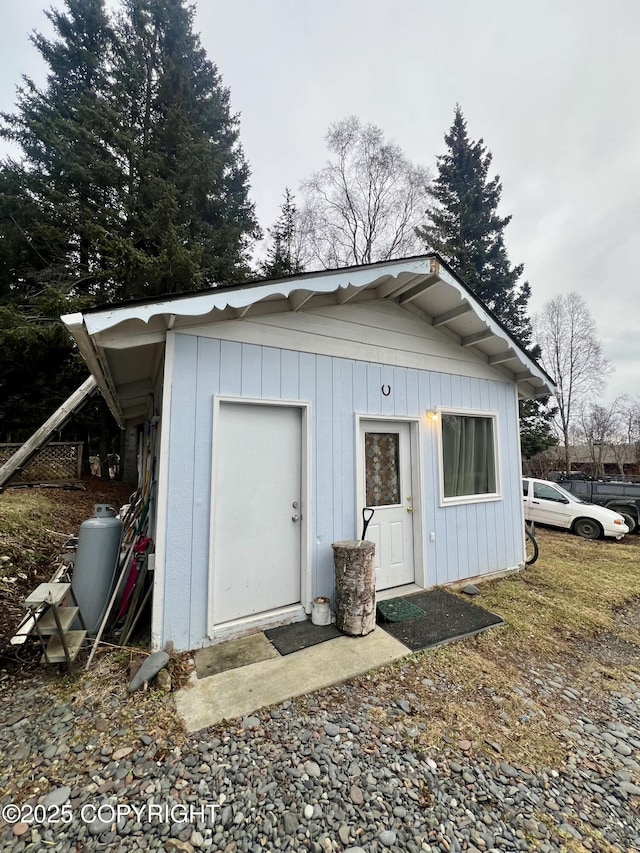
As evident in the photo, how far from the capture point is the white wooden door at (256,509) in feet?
10.1

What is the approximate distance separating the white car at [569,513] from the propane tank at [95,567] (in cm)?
762

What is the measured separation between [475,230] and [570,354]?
861 cm

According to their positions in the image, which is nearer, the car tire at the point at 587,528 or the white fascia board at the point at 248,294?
the white fascia board at the point at 248,294

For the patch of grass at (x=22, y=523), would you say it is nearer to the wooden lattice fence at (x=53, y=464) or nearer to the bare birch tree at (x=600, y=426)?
the wooden lattice fence at (x=53, y=464)

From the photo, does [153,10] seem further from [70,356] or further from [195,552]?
[195,552]

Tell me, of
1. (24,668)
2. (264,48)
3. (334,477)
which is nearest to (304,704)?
(334,477)

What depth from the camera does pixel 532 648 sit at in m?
3.09

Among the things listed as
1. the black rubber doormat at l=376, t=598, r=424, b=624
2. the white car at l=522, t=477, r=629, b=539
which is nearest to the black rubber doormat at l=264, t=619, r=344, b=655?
the black rubber doormat at l=376, t=598, r=424, b=624

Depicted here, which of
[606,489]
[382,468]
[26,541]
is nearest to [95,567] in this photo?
[26,541]

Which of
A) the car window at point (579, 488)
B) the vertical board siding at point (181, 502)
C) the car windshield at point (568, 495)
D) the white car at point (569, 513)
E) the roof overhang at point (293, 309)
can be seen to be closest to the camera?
the roof overhang at point (293, 309)

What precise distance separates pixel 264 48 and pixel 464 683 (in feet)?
45.8

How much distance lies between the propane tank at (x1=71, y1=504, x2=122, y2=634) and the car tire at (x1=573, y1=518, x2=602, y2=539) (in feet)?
30.7

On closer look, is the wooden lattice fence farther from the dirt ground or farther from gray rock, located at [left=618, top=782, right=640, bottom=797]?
gray rock, located at [left=618, top=782, right=640, bottom=797]

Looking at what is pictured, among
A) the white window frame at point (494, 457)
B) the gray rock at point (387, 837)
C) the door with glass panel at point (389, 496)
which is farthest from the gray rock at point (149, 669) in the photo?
the white window frame at point (494, 457)
